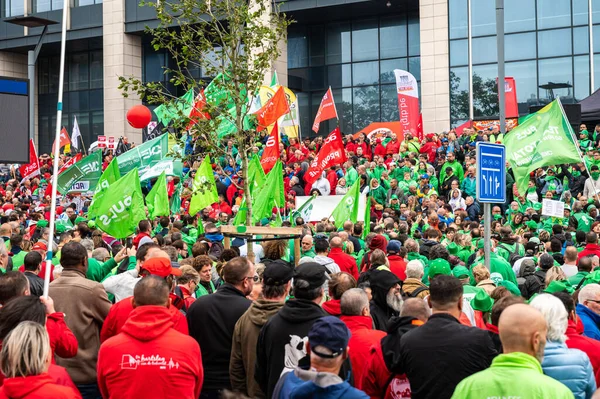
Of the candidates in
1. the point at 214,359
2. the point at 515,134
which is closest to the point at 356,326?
the point at 214,359

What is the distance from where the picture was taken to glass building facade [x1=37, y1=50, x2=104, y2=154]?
46125 millimetres

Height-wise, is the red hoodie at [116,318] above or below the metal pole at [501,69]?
below

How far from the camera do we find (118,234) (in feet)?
49.3

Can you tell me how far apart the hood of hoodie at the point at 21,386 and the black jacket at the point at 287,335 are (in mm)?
1608

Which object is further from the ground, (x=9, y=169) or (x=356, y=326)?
(x=9, y=169)

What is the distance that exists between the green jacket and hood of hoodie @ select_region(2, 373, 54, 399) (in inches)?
81.0

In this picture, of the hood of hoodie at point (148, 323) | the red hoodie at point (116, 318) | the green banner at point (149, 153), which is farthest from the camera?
the green banner at point (149, 153)

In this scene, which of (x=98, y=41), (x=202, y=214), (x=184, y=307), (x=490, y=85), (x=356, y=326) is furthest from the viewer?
(x=98, y=41)

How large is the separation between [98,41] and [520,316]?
42.7 m

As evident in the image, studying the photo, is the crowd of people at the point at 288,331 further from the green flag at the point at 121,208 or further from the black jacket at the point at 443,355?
the green flag at the point at 121,208

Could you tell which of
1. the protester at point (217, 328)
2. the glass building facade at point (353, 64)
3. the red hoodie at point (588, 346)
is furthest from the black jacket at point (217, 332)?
the glass building facade at point (353, 64)

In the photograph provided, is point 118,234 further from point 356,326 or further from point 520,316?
point 520,316

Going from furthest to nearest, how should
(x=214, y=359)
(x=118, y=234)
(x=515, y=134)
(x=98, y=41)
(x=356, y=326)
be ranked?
(x=98, y=41)
(x=118, y=234)
(x=515, y=134)
(x=214, y=359)
(x=356, y=326)

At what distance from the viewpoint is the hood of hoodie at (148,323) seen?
5383mm
